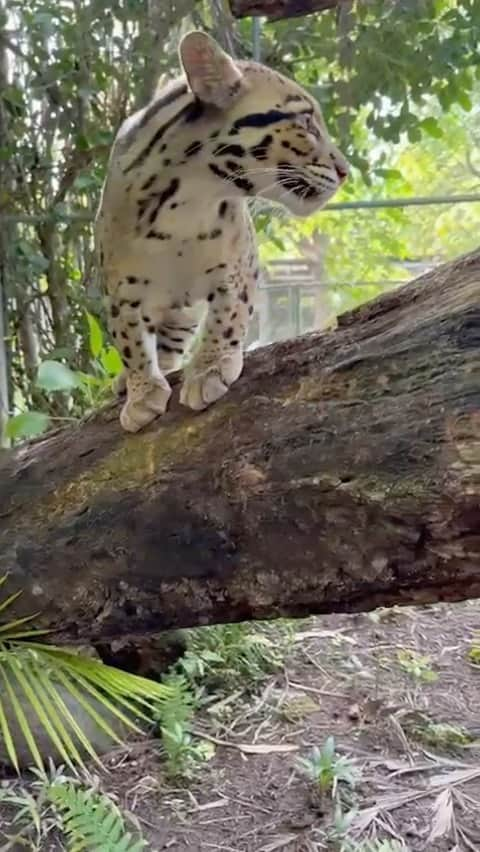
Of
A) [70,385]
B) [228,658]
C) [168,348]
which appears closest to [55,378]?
[70,385]

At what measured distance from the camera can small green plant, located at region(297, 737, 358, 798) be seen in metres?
1.98

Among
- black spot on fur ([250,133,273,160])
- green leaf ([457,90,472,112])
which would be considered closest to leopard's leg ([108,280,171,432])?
black spot on fur ([250,133,273,160])

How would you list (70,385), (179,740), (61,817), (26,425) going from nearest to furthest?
(61,817), (179,740), (26,425), (70,385)

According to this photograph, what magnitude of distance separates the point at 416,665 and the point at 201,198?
159cm

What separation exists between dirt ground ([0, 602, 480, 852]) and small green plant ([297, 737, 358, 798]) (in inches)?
0.7

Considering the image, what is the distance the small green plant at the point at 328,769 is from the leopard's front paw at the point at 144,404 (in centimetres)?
91

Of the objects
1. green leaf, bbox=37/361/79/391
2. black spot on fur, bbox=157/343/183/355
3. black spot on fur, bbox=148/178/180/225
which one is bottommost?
green leaf, bbox=37/361/79/391

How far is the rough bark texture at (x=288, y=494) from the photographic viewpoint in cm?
118

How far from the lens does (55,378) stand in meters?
2.62

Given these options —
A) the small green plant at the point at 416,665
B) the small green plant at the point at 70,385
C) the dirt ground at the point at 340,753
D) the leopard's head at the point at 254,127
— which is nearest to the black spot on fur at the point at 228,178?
the leopard's head at the point at 254,127

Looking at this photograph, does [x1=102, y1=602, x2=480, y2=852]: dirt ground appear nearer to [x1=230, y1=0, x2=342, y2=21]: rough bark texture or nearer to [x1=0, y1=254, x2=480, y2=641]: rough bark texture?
[x1=0, y1=254, x2=480, y2=641]: rough bark texture

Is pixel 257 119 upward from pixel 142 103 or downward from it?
downward

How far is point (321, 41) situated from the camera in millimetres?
2871

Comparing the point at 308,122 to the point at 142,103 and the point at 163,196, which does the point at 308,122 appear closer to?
the point at 163,196
